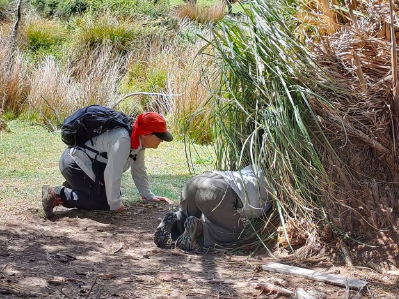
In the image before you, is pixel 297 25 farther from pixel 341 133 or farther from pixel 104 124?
pixel 104 124

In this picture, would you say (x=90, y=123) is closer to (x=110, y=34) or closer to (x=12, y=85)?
(x=12, y=85)

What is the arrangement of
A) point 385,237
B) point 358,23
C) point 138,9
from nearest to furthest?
1. point 385,237
2. point 358,23
3. point 138,9

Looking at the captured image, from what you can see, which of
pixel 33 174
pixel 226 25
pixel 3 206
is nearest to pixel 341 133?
pixel 226 25

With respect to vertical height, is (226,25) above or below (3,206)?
above

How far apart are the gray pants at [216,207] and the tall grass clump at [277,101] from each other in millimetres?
305

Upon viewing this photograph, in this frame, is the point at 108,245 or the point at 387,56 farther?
the point at 108,245

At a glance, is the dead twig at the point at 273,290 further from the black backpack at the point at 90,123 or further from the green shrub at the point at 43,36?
the green shrub at the point at 43,36

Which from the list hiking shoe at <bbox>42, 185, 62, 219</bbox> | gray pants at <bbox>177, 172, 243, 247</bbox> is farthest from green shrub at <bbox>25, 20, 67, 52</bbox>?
gray pants at <bbox>177, 172, 243, 247</bbox>

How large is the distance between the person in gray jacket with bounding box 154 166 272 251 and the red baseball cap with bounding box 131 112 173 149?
859 mm

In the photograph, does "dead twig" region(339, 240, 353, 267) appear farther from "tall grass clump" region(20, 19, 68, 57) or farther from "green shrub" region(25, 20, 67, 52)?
"green shrub" region(25, 20, 67, 52)

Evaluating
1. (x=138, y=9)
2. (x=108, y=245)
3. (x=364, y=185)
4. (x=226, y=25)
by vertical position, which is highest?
(x=138, y=9)

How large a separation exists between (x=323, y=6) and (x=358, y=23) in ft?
0.87

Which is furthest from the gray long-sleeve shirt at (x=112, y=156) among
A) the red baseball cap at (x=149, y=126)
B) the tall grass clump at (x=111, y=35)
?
the tall grass clump at (x=111, y=35)

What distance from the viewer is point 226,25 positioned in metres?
4.39
